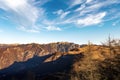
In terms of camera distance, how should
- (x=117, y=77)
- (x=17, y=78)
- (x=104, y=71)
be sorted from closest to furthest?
(x=117, y=77) < (x=104, y=71) < (x=17, y=78)

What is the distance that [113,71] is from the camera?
135 feet

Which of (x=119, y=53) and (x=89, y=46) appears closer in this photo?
(x=119, y=53)

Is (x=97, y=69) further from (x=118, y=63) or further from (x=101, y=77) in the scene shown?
(x=118, y=63)

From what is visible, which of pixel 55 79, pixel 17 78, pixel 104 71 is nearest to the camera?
pixel 104 71

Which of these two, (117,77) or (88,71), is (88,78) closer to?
(88,71)

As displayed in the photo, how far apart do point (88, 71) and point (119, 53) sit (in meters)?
7.19

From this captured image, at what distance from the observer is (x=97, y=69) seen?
44.5m

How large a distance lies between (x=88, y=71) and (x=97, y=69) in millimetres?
1971

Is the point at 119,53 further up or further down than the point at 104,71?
further up

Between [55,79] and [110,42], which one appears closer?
[110,42]

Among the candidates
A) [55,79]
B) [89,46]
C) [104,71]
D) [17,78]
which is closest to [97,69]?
[104,71]

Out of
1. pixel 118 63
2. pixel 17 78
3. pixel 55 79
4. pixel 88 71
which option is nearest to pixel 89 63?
pixel 88 71

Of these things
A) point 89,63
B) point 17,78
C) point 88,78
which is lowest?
point 17,78

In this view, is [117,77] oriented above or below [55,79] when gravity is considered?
above
